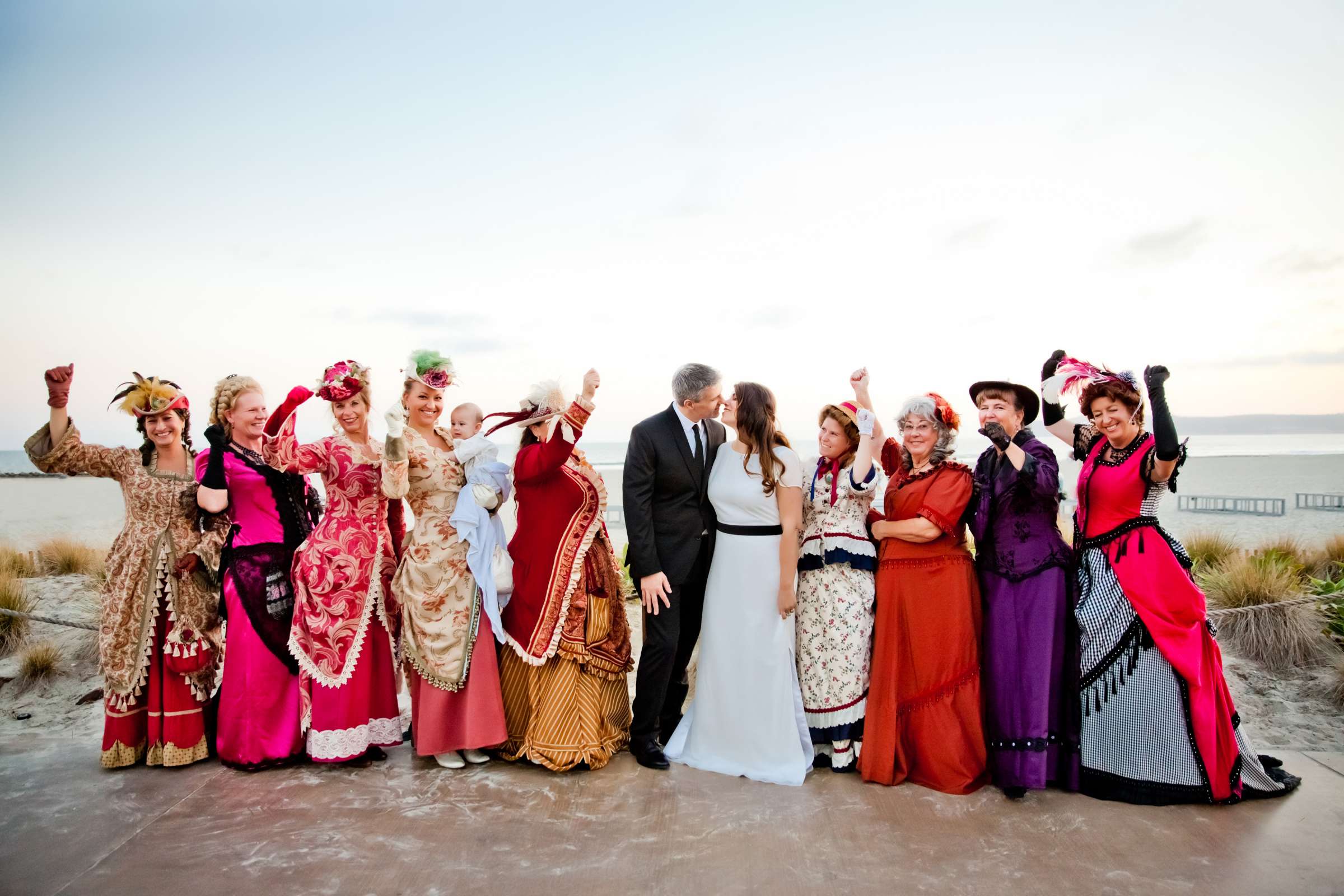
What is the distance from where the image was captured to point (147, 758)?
397 centimetres

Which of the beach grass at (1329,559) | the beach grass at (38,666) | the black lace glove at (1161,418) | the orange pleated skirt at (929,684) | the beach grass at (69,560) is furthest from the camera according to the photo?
the beach grass at (69,560)

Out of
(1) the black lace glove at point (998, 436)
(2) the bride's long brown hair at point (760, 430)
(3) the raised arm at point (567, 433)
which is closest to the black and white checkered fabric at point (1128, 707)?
(1) the black lace glove at point (998, 436)

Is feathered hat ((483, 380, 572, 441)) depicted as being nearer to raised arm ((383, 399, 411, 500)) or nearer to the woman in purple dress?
raised arm ((383, 399, 411, 500))

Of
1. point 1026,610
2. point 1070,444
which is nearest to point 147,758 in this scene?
point 1026,610

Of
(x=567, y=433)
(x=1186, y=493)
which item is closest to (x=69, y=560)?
(x=567, y=433)

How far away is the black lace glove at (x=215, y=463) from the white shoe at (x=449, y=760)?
1.65 metres

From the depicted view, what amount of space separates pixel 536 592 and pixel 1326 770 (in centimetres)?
377

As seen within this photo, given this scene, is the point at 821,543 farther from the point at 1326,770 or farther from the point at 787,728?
the point at 1326,770

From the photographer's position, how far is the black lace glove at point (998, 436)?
3.63 metres

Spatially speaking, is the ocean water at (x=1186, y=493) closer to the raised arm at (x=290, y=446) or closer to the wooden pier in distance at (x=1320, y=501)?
the wooden pier in distance at (x=1320, y=501)

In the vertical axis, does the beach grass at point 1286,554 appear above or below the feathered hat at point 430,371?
below

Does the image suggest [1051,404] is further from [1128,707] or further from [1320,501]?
[1320,501]

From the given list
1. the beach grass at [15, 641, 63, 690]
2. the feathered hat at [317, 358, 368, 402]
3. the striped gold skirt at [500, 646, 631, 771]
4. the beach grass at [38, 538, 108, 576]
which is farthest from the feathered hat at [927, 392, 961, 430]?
the beach grass at [38, 538, 108, 576]

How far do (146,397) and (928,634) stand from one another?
3946 millimetres
